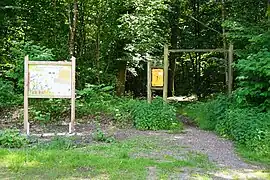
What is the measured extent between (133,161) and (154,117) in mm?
3899

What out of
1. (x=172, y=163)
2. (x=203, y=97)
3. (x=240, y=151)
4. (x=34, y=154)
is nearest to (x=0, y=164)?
(x=34, y=154)

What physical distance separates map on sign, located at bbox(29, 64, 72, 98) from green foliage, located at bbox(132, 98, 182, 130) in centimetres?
194

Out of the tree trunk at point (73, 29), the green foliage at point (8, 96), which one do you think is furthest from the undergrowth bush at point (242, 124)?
the tree trunk at point (73, 29)

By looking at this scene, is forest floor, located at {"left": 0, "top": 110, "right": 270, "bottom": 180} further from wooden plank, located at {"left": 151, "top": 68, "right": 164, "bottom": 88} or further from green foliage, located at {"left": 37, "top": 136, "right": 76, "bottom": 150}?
wooden plank, located at {"left": 151, "top": 68, "right": 164, "bottom": 88}

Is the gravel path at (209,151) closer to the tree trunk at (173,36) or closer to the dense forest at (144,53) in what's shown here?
the dense forest at (144,53)

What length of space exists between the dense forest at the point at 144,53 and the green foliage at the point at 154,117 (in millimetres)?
28

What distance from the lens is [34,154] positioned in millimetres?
6281

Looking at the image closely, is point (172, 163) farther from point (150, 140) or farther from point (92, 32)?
point (92, 32)

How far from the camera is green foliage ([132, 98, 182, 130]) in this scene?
9719 millimetres

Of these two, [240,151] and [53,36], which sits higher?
[53,36]

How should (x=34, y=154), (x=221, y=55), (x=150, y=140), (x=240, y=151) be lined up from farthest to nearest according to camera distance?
(x=221, y=55), (x=150, y=140), (x=240, y=151), (x=34, y=154)

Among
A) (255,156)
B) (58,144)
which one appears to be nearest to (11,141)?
(58,144)

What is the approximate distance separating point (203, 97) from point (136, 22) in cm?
747

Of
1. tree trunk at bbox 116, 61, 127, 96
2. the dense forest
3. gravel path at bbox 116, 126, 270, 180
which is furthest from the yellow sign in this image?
tree trunk at bbox 116, 61, 127, 96
